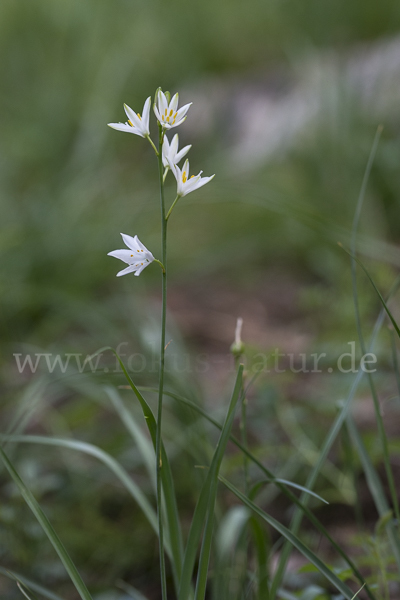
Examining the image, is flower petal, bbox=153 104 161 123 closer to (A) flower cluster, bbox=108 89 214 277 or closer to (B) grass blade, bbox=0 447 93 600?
(A) flower cluster, bbox=108 89 214 277

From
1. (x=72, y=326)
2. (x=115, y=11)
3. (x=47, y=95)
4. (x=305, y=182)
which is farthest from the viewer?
(x=115, y=11)

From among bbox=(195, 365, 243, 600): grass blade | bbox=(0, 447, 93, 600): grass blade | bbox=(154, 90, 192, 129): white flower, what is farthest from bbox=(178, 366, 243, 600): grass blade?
bbox=(154, 90, 192, 129): white flower

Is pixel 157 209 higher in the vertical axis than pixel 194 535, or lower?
higher

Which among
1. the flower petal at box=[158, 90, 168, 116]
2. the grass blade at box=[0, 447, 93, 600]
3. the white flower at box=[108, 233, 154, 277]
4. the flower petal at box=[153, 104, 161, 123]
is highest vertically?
the flower petal at box=[158, 90, 168, 116]

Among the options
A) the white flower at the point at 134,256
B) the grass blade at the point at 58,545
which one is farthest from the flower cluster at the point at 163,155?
the grass blade at the point at 58,545

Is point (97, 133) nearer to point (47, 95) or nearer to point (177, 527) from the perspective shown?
point (47, 95)

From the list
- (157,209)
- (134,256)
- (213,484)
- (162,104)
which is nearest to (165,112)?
Result: (162,104)

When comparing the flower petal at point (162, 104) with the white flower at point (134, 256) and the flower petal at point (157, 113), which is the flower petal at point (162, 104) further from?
the white flower at point (134, 256)

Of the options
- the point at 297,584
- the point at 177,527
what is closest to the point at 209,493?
the point at 177,527

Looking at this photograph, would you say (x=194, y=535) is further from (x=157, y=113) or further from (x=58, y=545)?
(x=157, y=113)
